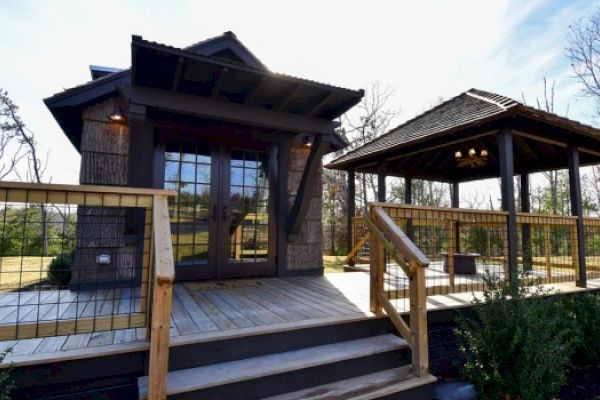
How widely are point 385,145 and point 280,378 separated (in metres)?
4.91

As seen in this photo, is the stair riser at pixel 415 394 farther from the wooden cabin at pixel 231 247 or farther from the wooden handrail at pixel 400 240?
the wooden handrail at pixel 400 240

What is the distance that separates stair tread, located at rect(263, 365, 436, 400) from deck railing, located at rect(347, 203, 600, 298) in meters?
0.83

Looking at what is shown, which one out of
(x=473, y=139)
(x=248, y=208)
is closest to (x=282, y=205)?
(x=248, y=208)

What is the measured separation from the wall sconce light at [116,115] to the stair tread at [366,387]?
386 centimetres

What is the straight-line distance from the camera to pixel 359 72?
17.0m

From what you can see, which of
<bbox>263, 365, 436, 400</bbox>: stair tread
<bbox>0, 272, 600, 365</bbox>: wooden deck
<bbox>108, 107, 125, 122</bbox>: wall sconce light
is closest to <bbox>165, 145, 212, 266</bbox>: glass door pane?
<bbox>0, 272, 600, 365</bbox>: wooden deck

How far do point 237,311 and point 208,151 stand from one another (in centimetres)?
260

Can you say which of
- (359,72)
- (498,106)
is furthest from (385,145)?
(359,72)

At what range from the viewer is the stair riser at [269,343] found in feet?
7.35

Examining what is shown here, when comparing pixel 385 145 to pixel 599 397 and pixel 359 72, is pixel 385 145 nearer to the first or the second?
pixel 599 397

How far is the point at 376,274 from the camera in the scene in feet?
10.3

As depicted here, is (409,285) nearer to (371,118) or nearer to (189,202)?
(189,202)

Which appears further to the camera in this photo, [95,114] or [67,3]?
[67,3]

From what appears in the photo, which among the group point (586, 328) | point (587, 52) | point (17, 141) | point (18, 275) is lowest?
point (586, 328)
